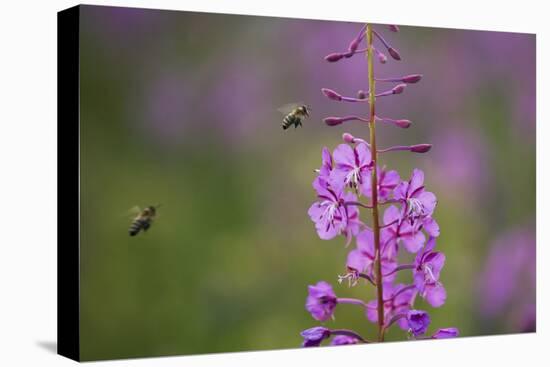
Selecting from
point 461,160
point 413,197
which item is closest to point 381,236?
point 413,197

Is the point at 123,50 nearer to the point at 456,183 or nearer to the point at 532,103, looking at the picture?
the point at 456,183

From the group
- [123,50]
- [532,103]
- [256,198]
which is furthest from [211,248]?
[532,103]

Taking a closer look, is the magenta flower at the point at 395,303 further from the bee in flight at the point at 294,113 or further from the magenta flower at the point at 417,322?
the bee in flight at the point at 294,113

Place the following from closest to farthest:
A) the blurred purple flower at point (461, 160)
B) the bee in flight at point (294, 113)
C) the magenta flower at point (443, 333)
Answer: the magenta flower at point (443, 333) < the bee in flight at point (294, 113) < the blurred purple flower at point (461, 160)

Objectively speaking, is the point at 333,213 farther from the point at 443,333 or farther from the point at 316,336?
the point at 443,333

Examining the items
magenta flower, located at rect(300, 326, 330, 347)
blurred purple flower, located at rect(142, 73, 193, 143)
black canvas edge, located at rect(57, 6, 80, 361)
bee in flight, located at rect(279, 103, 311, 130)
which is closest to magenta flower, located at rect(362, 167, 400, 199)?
magenta flower, located at rect(300, 326, 330, 347)

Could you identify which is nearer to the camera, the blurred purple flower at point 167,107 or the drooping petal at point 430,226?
the drooping petal at point 430,226

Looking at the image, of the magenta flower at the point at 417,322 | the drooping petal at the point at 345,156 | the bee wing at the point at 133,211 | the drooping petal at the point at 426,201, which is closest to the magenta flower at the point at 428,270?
the magenta flower at the point at 417,322
